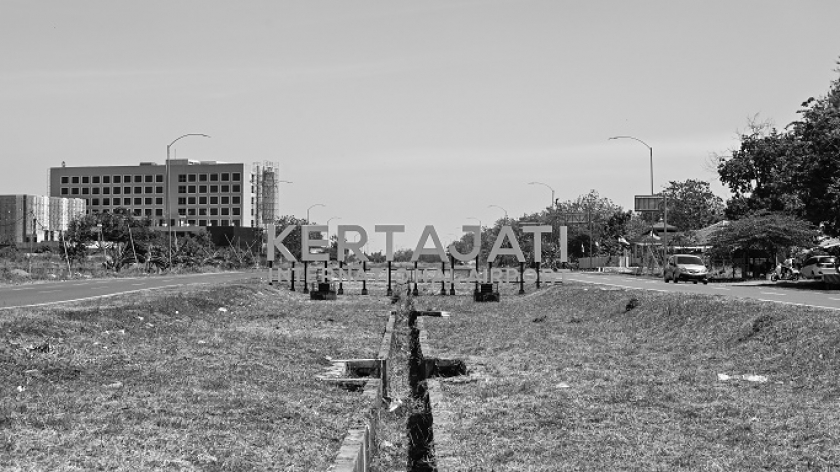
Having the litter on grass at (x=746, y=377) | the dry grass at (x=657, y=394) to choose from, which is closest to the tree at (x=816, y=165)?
the dry grass at (x=657, y=394)

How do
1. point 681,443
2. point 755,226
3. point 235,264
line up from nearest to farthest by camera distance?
point 681,443 < point 755,226 < point 235,264

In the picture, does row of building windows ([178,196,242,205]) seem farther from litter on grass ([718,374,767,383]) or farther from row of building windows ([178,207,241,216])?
litter on grass ([718,374,767,383])

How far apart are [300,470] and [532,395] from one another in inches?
178

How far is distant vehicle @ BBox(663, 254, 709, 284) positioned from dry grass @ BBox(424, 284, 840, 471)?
29172mm

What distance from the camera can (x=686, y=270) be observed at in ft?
170

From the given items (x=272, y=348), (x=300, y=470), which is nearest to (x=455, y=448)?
(x=300, y=470)

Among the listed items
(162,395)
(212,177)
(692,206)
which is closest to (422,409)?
(162,395)

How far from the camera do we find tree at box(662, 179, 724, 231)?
4429 inches

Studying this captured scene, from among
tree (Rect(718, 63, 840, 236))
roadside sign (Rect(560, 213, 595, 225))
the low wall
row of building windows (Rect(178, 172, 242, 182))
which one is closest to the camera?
the low wall

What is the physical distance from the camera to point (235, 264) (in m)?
92.3

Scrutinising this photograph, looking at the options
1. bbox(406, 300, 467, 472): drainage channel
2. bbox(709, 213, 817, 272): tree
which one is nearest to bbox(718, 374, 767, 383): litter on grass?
bbox(406, 300, 467, 472): drainage channel

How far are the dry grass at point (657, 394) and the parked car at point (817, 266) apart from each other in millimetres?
29662

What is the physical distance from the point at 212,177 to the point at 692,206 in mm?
81378

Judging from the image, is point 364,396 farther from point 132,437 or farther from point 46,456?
point 46,456
